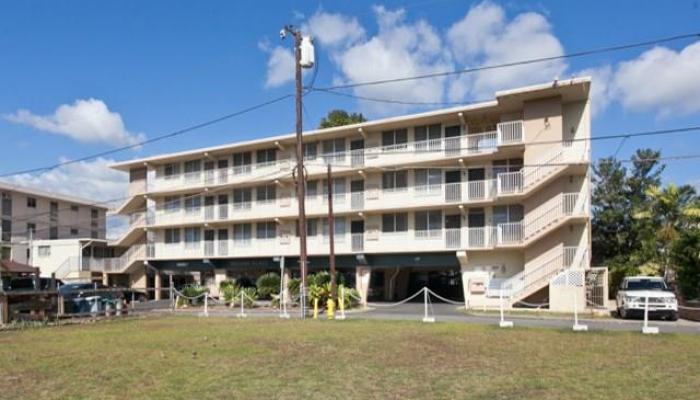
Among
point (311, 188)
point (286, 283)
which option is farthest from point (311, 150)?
point (286, 283)

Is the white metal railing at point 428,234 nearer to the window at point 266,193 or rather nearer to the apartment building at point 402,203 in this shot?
the apartment building at point 402,203

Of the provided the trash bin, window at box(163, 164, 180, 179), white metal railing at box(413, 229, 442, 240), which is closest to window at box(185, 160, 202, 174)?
window at box(163, 164, 180, 179)

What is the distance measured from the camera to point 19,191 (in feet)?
197

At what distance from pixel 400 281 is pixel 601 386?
111 feet

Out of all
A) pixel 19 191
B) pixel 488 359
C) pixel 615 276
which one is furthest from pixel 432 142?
pixel 19 191

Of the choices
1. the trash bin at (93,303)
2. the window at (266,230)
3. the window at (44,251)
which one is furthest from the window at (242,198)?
the window at (44,251)

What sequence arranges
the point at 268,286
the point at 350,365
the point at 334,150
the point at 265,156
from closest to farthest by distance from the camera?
1. the point at 350,365
2. the point at 268,286
3. the point at 334,150
4. the point at 265,156

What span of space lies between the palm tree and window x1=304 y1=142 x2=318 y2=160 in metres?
20.5

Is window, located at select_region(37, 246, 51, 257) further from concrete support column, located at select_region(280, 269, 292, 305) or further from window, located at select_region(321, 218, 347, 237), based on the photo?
window, located at select_region(321, 218, 347, 237)

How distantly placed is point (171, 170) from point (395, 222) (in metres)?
20.0

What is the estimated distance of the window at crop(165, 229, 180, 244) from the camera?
158ft

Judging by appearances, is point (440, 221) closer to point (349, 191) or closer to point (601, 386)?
point (349, 191)

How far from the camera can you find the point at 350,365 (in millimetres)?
11656

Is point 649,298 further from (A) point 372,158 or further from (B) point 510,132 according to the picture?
(A) point 372,158
